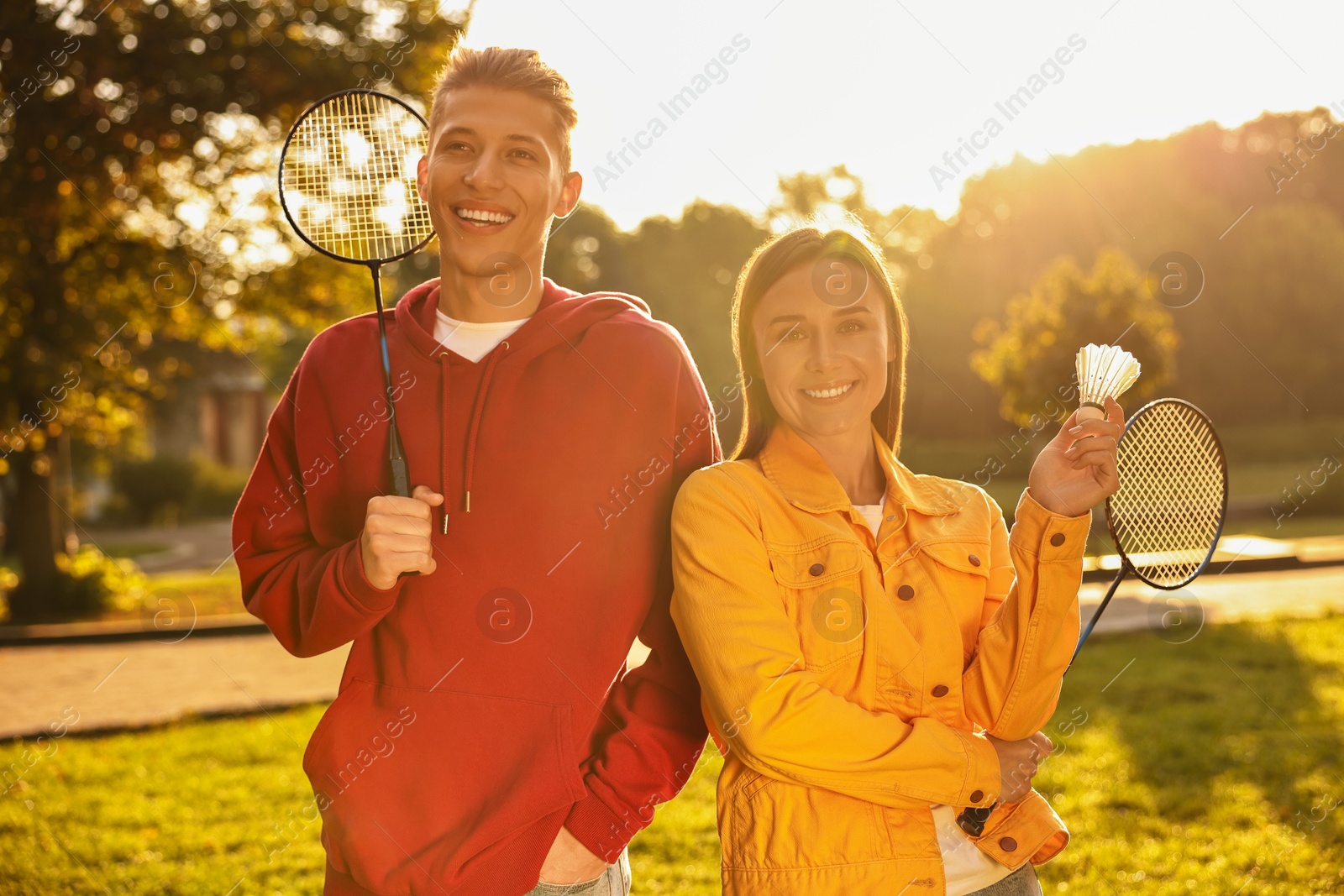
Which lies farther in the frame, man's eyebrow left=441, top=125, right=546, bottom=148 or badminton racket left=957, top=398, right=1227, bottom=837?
badminton racket left=957, top=398, right=1227, bottom=837

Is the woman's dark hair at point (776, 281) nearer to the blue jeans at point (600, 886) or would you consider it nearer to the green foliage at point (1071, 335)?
the blue jeans at point (600, 886)

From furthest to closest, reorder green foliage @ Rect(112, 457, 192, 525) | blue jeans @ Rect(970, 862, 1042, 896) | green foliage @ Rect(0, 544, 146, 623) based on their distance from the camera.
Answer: green foliage @ Rect(112, 457, 192, 525), green foliage @ Rect(0, 544, 146, 623), blue jeans @ Rect(970, 862, 1042, 896)

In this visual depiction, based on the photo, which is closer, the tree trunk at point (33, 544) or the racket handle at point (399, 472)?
the racket handle at point (399, 472)

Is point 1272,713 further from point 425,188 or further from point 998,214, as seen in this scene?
point 998,214

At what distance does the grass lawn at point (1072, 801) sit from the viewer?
5148mm

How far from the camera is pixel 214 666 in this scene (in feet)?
33.9

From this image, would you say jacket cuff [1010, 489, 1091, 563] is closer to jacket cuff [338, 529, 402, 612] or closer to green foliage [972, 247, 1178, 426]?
jacket cuff [338, 529, 402, 612]

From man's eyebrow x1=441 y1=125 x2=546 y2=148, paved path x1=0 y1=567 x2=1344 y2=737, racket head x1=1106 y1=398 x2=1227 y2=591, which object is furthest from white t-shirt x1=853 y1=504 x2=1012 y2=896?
paved path x1=0 y1=567 x2=1344 y2=737

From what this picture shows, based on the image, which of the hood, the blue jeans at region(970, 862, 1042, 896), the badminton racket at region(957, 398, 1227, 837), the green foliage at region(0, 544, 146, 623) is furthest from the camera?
the green foliage at region(0, 544, 146, 623)

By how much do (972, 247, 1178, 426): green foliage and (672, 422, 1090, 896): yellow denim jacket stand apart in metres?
A: 17.2

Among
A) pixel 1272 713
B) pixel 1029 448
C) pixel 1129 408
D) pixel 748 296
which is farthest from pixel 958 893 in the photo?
pixel 1029 448

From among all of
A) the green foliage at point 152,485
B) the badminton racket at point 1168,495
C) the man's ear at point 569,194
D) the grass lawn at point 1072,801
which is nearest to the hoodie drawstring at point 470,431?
the man's ear at point 569,194

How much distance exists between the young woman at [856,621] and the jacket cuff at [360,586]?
0.61 m

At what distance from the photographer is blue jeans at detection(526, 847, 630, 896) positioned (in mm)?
2285
